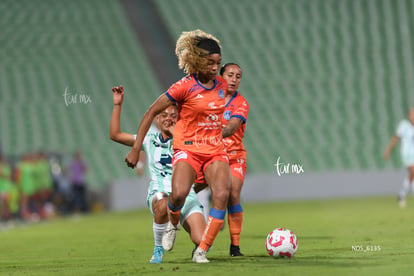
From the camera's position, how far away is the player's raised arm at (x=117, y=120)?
A: 749 cm

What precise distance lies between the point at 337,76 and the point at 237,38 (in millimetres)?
3991

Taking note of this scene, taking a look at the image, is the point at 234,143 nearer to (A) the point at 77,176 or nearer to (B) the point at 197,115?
(B) the point at 197,115

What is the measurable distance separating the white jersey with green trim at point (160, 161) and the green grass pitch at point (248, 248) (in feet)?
2.54

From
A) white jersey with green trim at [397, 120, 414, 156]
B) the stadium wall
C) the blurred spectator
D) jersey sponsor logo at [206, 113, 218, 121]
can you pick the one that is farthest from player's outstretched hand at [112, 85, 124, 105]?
the stadium wall

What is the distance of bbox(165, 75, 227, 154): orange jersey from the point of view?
7238mm

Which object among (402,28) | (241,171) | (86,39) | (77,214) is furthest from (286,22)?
(241,171)

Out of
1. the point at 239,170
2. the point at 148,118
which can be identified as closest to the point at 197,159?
the point at 148,118

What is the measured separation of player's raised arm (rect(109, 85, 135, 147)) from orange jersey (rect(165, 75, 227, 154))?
0.54 metres

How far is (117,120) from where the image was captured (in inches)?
300

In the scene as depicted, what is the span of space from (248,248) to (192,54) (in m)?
2.90

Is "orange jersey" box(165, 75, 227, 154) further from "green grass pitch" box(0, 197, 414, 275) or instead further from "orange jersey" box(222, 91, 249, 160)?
"green grass pitch" box(0, 197, 414, 275)

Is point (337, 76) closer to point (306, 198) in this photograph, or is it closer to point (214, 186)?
point (306, 198)

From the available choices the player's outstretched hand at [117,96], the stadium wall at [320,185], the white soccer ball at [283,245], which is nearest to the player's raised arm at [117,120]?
the player's outstretched hand at [117,96]

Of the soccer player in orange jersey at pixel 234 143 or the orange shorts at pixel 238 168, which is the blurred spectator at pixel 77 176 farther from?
the orange shorts at pixel 238 168
